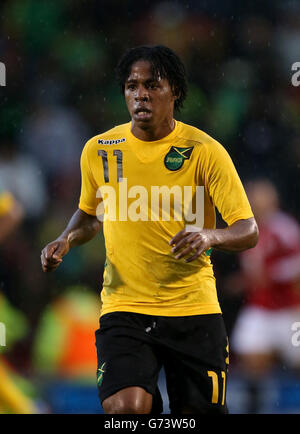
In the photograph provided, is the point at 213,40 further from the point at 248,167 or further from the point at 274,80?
the point at 248,167

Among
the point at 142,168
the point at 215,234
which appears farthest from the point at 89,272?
the point at 215,234

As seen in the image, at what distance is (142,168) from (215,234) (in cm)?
59

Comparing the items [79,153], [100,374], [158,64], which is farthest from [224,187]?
[79,153]

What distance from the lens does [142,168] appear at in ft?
11.6

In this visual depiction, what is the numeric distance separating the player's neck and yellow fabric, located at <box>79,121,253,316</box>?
0.03 m

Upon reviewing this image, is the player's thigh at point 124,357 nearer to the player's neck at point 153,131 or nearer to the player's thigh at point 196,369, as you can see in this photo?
the player's thigh at point 196,369

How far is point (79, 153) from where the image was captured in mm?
6227

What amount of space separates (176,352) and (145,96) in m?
1.19

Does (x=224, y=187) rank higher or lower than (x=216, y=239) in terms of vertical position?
higher

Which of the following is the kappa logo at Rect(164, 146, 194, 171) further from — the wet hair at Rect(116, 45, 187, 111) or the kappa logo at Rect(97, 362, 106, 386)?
the kappa logo at Rect(97, 362, 106, 386)

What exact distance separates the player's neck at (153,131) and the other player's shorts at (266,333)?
2.65 meters

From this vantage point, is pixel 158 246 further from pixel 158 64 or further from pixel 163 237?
pixel 158 64

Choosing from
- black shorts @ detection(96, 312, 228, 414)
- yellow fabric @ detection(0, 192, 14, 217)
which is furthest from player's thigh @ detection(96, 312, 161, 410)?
yellow fabric @ detection(0, 192, 14, 217)

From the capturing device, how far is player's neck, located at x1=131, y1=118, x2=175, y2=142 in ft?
11.8
